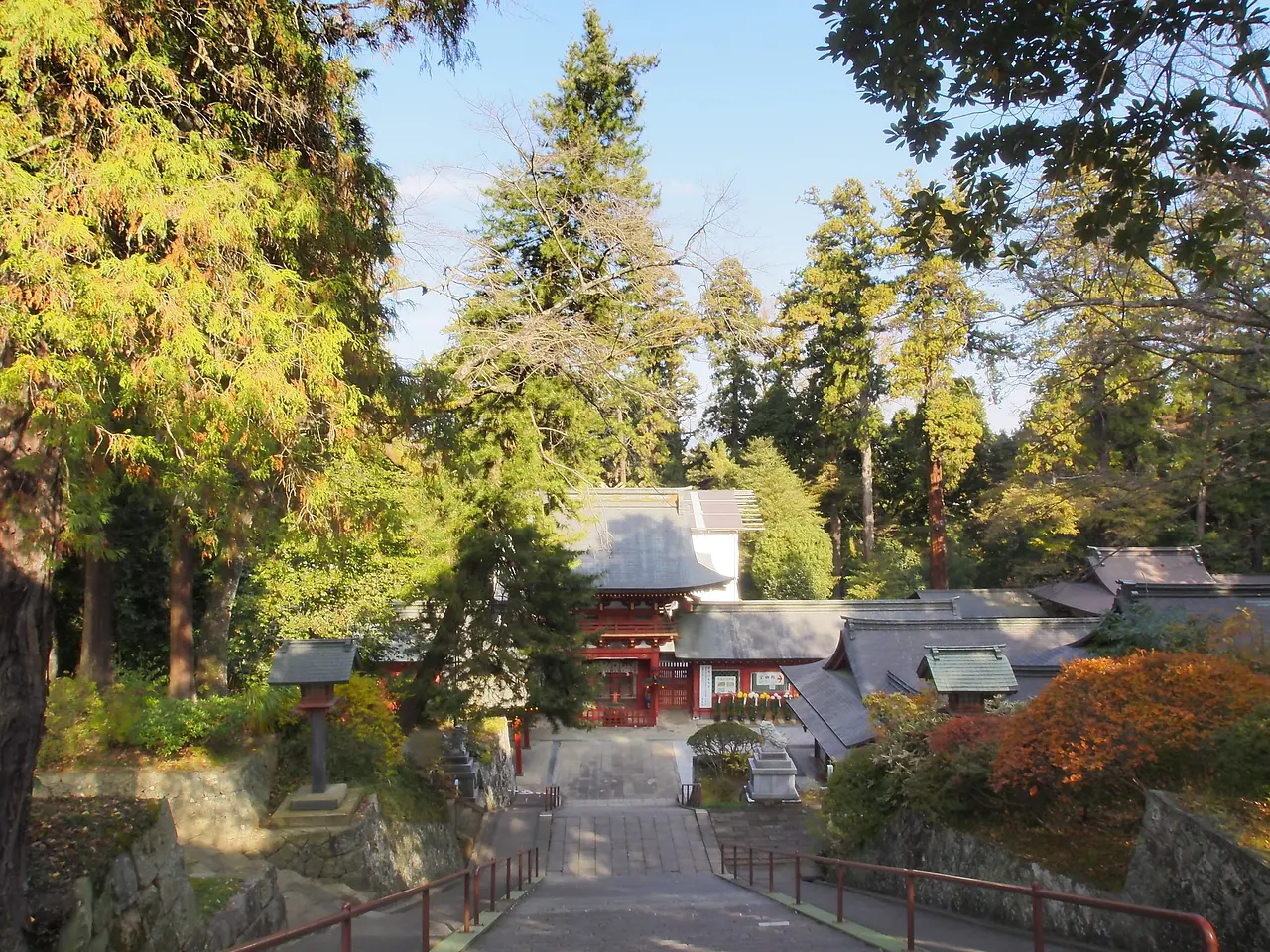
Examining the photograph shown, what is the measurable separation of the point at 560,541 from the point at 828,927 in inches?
300

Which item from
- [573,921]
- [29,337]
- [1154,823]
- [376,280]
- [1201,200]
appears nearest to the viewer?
[29,337]

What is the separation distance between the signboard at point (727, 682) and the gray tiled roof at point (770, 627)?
32.4 inches

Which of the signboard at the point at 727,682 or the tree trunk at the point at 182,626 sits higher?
the tree trunk at the point at 182,626

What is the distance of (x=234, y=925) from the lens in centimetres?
705

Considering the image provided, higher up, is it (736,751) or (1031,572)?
(1031,572)

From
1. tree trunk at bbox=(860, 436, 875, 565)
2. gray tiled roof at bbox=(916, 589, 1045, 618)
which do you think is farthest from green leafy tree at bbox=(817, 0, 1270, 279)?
tree trunk at bbox=(860, 436, 875, 565)

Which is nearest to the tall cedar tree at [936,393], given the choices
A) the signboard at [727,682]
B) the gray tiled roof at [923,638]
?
the signboard at [727,682]

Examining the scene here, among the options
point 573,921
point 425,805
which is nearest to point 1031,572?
point 425,805

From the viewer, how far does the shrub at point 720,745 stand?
20047 mm

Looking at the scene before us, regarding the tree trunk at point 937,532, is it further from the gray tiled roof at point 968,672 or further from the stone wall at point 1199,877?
the stone wall at point 1199,877

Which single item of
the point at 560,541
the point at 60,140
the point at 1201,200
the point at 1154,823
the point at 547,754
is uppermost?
the point at 1201,200

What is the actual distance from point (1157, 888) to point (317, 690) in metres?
8.05

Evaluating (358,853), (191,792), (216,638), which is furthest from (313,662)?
(216,638)

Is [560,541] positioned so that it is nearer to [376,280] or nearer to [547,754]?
[376,280]
